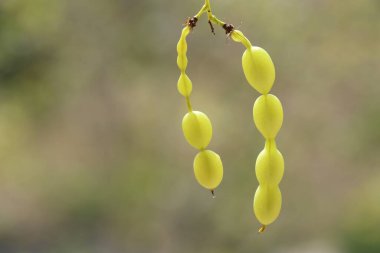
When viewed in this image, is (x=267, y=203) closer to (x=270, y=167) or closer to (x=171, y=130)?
(x=270, y=167)

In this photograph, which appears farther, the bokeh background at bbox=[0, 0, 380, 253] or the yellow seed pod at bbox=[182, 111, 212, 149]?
the bokeh background at bbox=[0, 0, 380, 253]

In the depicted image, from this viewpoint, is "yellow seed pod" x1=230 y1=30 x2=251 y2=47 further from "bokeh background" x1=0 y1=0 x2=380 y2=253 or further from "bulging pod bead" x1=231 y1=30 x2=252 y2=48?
"bokeh background" x1=0 y1=0 x2=380 y2=253

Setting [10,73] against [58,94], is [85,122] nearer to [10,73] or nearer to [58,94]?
[58,94]

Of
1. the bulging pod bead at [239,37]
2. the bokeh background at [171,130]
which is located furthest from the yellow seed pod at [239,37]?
the bokeh background at [171,130]

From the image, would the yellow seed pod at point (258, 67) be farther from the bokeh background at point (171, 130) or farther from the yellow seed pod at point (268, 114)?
the bokeh background at point (171, 130)

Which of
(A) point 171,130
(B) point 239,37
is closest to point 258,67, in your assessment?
(B) point 239,37

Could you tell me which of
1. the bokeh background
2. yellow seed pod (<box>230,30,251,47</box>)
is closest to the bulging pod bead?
yellow seed pod (<box>230,30,251,47</box>)
